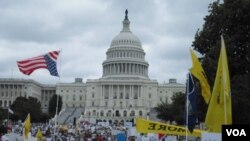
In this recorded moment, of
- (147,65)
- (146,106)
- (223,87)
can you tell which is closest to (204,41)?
(223,87)

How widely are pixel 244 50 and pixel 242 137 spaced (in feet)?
66.4

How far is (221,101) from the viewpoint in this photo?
1183 cm

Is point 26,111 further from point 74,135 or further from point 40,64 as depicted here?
point 40,64

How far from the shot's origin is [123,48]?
146 meters

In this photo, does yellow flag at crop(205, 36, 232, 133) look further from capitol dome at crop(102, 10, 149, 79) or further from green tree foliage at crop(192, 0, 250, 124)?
capitol dome at crop(102, 10, 149, 79)

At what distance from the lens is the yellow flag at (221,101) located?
11.6 metres

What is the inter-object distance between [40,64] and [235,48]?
390 inches

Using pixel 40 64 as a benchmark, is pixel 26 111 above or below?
below

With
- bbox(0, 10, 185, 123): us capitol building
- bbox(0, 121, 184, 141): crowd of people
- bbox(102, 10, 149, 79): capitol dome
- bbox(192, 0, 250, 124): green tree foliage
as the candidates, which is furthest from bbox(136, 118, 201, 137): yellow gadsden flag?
bbox(102, 10, 149, 79): capitol dome

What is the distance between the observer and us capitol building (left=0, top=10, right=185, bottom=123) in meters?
136

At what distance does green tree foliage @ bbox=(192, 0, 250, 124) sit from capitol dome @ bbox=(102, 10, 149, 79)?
11286 centimetres

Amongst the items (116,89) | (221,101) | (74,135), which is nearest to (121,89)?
(116,89)

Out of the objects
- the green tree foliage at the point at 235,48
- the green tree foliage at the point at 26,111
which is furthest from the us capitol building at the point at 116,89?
the green tree foliage at the point at 235,48

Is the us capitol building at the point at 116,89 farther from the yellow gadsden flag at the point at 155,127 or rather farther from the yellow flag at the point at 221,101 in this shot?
the yellow flag at the point at 221,101
